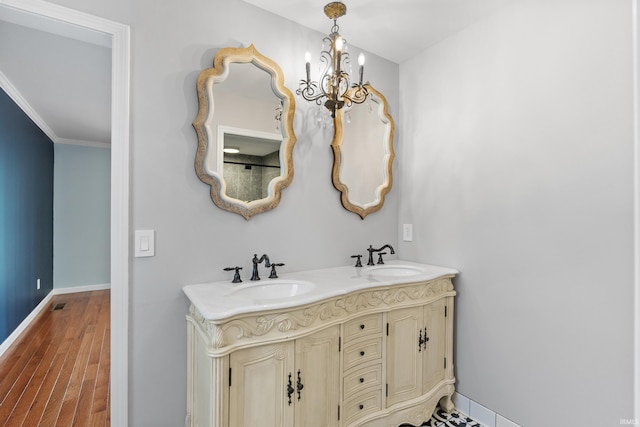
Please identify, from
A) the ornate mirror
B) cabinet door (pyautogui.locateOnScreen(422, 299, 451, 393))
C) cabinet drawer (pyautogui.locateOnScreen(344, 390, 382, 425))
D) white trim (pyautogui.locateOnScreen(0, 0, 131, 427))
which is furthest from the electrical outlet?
white trim (pyautogui.locateOnScreen(0, 0, 131, 427))

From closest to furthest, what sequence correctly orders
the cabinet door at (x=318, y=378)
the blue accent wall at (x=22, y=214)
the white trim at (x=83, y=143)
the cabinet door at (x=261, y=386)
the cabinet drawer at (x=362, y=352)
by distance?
1. the cabinet door at (x=261, y=386)
2. the cabinet door at (x=318, y=378)
3. the cabinet drawer at (x=362, y=352)
4. the blue accent wall at (x=22, y=214)
5. the white trim at (x=83, y=143)

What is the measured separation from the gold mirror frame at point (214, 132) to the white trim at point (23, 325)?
9.33 ft

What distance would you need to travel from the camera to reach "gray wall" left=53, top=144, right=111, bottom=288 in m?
4.90

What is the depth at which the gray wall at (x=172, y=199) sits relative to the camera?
60.2 inches

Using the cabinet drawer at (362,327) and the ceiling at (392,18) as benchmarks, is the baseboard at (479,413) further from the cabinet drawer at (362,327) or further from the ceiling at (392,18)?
the ceiling at (392,18)

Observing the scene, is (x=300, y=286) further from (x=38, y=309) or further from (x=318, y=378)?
(x=38, y=309)

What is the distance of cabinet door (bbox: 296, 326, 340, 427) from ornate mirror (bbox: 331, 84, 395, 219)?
1006 mm

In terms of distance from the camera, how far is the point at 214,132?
5.61ft

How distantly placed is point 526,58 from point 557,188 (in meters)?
0.75

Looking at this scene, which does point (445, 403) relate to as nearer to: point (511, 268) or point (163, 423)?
point (511, 268)

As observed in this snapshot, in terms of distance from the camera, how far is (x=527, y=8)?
173 cm

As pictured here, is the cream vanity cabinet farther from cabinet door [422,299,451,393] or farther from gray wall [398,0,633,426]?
gray wall [398,0,633,426]

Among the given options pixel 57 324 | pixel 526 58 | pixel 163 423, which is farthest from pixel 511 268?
pixel 57 324

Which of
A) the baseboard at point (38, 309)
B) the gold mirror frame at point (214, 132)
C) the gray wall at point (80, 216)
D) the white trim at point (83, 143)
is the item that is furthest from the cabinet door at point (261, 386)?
the white trim at point (83, 143)
